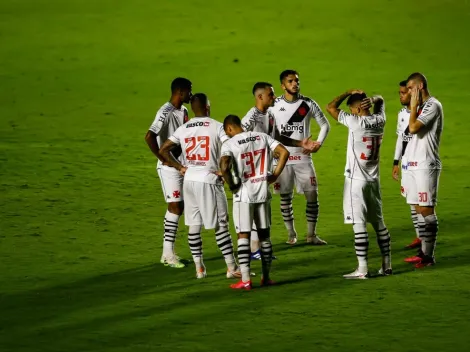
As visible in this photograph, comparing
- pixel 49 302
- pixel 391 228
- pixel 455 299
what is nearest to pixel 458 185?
pixel 391 228

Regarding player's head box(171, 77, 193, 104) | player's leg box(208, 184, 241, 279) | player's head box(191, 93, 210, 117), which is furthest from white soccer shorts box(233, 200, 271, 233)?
player's head box(171, 77, 193, 104)

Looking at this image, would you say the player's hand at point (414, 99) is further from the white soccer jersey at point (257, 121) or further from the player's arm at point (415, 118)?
the white soccer jersey at point (257, 121)

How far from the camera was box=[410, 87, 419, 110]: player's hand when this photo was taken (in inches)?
467

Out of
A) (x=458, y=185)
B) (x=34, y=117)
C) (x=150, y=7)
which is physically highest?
(x=150, y=7)

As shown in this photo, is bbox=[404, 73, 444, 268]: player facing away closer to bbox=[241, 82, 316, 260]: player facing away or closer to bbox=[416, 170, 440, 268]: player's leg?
bbox=[416, 170, 440, 268]: player's leg

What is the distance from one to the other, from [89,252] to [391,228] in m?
3.71

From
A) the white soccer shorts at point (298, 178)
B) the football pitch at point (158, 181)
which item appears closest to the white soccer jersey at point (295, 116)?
the white soccer shorts at point (298, 178)

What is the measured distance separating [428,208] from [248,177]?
6.84 feet

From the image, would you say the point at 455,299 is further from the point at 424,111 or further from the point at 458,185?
the point at 458,185

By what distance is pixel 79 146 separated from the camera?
20312 millimetres

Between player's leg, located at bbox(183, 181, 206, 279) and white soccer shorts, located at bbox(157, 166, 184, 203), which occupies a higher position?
white soccer shorts, located at bbox(157, 166, 184, 203)

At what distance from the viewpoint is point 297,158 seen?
1373 cm

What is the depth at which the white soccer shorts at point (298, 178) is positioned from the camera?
13703 millimetres

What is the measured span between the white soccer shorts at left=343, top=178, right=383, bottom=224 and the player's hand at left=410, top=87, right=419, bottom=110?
2.90 ft
